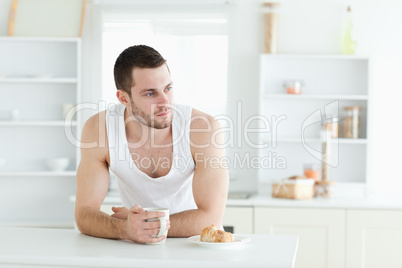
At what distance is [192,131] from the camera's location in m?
2.28

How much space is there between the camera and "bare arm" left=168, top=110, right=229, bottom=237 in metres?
2.04

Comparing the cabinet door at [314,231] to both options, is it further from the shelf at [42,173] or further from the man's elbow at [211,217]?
the man's elbow at [211,217]

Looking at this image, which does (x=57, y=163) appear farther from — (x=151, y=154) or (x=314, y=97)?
(x=151, y=154)

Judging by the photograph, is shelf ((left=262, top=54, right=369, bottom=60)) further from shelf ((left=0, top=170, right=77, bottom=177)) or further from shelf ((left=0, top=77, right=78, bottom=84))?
shelf ((left=0, top=170, right=77, bottom=177))

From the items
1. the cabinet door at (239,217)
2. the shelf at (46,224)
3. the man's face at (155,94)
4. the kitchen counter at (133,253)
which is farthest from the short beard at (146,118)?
the shelf at (46,224)

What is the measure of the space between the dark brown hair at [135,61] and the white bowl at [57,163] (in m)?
2.07

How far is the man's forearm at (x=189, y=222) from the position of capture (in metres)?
1.98

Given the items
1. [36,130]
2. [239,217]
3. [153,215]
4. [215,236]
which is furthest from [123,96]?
[36,130]

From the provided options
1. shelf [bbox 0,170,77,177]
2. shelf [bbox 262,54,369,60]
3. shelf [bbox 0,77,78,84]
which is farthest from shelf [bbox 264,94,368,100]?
shelf [bbox 0,170,77,177]

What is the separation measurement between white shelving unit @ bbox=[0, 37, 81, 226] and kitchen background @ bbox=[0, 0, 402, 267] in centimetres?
1

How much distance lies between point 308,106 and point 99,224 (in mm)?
2532

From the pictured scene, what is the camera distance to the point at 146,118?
224 centimetres

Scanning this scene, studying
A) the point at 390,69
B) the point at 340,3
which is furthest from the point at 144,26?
the point at 390,69

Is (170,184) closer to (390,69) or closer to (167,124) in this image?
(167,124)
